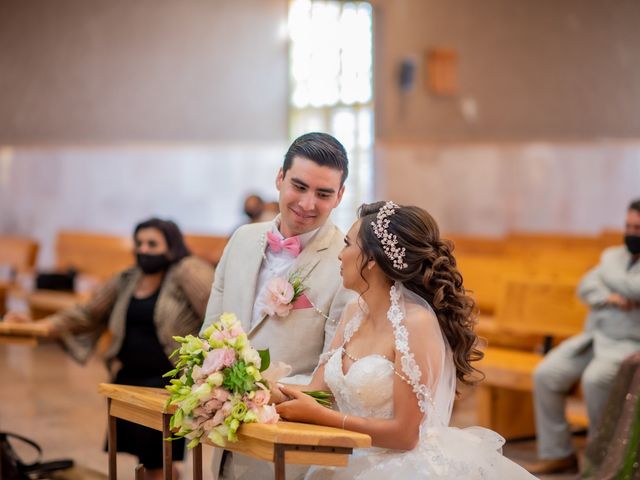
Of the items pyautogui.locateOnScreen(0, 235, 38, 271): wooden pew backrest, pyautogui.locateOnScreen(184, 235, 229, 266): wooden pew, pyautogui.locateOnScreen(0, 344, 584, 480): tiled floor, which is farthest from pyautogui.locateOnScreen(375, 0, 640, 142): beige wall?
pyautogui.locateOnScreen(0, 344, 584, 480): tiled floor

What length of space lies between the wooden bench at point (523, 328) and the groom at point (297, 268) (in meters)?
3.72

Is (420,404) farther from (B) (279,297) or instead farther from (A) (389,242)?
(B) (279,297)

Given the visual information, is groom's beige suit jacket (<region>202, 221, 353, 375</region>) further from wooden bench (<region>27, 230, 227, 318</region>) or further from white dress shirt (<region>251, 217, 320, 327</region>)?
wooden bench (<region>27, 230, 227, 318</region>)

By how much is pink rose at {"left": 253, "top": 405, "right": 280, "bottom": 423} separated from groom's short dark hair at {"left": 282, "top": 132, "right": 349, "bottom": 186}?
96cm

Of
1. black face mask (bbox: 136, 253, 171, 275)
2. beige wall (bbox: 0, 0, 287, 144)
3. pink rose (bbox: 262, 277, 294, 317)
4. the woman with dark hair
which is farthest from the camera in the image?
beige wall (bbox: 0, 0, 287, 144)

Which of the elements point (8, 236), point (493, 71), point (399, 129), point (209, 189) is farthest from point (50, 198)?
point (493, 71)

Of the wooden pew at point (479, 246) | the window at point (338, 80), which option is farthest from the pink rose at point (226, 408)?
the window at point (338, 80)

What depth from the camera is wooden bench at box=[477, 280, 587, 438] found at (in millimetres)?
Result: 7598

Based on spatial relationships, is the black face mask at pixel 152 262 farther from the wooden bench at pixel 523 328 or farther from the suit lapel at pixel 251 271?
the wooden bench at pixel 523 328

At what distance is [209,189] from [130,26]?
2830 millimetres

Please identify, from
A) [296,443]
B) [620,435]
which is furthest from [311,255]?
[620,435]

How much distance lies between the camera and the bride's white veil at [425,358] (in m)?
3.32

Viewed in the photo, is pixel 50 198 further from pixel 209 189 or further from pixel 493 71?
pixel 493 71

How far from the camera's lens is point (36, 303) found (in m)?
11.8
